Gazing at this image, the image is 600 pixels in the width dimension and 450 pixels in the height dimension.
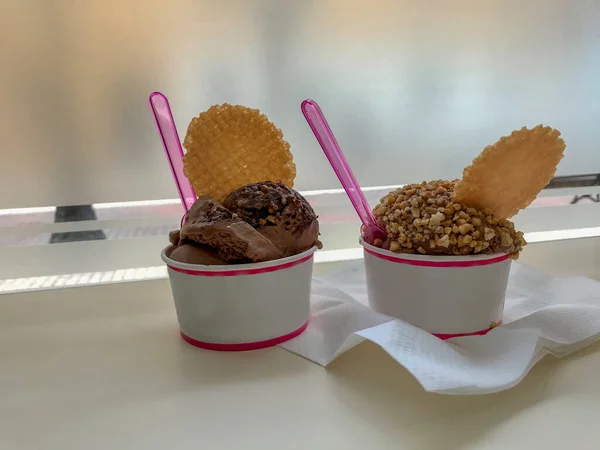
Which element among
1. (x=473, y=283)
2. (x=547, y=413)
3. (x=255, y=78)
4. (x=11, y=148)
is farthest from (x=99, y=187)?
(x=547, y=413)

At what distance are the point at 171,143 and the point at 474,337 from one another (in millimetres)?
549

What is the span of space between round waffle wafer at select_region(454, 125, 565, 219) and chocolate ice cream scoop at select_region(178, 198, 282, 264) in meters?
0.29

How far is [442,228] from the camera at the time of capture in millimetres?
773

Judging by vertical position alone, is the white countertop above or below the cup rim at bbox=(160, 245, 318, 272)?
below

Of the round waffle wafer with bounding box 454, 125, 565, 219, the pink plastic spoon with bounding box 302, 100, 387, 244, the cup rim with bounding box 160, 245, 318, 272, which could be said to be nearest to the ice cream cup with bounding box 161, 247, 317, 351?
the cup rim with bounding box 160, 245, 318, 272

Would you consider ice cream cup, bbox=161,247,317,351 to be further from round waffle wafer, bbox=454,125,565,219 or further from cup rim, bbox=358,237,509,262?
round waffle wafer, bbox=454,125,565,219

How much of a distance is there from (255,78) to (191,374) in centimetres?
73

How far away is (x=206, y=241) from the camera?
2.49 ft

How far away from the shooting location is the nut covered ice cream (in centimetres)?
77

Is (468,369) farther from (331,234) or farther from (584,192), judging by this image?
(584,192)

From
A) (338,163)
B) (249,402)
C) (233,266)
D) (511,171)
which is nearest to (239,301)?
(233,266)

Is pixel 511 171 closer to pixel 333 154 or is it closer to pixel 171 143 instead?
pixel 333 154

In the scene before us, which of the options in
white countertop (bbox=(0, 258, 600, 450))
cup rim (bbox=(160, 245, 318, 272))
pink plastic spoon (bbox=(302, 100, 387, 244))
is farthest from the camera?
pink plastic spoon (bbox=(302, 100, 387, 244))

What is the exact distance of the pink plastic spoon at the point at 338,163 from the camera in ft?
A: 2.83
